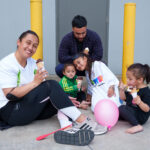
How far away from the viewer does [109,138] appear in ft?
8.23

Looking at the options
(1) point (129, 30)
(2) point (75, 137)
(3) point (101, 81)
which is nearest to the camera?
(2) point (75, 137)

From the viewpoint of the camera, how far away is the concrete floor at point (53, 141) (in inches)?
90.8

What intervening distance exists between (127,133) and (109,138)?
25 cm

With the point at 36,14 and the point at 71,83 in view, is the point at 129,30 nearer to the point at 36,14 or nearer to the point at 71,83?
the point at 71,83

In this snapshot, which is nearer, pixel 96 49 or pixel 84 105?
pixel 84 105

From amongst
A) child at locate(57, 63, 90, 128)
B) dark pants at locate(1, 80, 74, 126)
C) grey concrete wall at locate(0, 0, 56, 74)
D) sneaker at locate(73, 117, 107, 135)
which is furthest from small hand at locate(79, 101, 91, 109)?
grey concrete wall at locate(0, 0, 56, 74)

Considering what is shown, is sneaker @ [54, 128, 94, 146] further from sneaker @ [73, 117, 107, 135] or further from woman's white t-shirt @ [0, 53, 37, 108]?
woman's white t-shirt @ [0, 53, 37, 108]

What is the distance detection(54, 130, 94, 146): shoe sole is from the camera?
2.33m

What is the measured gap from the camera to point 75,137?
7.75ft

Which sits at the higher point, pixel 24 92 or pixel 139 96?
pixel 24 92

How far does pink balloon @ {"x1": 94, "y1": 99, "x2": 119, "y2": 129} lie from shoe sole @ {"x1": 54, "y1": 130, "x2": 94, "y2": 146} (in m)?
0.35

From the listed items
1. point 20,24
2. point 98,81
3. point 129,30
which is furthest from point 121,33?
point 98,81

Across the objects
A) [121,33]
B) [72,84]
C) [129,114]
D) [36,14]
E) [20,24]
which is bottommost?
[129,114]

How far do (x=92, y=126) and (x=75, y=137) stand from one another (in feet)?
1.34
